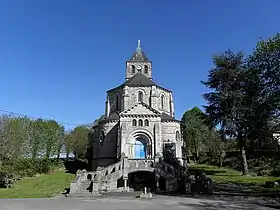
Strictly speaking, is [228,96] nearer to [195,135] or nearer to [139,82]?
[139,82]

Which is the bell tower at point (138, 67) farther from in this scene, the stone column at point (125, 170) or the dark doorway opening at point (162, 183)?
the dark doorway opening at point (162, 183)

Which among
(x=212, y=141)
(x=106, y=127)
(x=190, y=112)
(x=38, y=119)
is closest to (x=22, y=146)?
(x=38, y=119)

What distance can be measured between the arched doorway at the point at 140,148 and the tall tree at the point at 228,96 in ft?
37.2

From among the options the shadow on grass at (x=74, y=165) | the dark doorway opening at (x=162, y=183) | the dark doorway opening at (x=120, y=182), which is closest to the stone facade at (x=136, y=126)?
the dark doorway opening at (x=120, y=182)

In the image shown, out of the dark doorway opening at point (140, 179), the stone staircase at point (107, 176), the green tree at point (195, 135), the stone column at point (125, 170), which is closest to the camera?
the stone staircase at point (107, 176)

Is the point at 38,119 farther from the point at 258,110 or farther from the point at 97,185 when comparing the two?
the point at 258,110

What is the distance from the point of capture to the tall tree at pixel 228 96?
38531 mm

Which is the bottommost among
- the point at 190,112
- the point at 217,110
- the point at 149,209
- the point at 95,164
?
the point at 149,209

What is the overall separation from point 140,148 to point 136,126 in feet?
10.1

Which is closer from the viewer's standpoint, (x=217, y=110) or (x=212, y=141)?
(x=217, y=110)

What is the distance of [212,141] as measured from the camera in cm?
5531

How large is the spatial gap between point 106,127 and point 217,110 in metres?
16.9

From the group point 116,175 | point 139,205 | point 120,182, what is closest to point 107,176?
point 116,175

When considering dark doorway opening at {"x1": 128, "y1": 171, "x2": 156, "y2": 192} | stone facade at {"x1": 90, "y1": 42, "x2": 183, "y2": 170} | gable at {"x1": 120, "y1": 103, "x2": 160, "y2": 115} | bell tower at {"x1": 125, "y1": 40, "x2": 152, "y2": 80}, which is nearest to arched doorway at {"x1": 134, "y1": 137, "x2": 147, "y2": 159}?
stone facade at {"x1": 90, "y1": 42, "x2": 183, "y2": 170}
